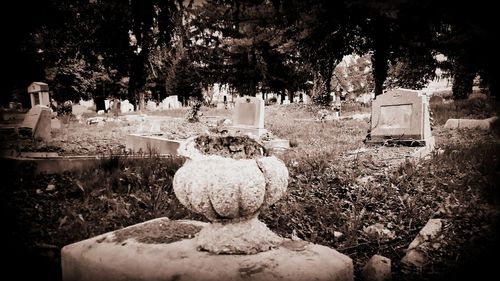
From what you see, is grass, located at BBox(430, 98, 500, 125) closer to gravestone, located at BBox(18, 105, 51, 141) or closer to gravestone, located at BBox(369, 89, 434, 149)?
gravestone, located at BBox(369, 89, 434, 149)

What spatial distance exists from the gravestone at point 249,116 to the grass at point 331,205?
5.43 m

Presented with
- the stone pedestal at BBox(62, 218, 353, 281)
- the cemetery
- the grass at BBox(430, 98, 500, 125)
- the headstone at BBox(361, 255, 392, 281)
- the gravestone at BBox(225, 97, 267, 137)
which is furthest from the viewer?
the grass at BBox(430, 98, 500, 125)

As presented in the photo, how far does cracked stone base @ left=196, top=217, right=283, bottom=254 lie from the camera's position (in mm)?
2506

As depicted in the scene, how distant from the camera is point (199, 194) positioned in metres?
2.50

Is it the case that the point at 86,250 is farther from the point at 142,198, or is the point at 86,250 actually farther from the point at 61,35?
the point at 61,35

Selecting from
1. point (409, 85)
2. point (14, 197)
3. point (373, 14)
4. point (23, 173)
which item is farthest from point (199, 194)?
point (409, 85)

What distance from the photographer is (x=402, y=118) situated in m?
8.66

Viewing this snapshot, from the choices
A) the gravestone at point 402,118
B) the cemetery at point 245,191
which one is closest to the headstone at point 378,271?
the cemetery at point 245,191

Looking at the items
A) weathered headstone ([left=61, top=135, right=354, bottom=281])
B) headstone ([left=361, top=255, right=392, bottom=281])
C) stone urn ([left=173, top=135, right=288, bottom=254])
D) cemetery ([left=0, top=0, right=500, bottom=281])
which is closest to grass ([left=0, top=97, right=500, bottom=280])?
cemetery ([left=0, top=0, right=500, bottom=281])

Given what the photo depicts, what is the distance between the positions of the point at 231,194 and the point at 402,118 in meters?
7.53

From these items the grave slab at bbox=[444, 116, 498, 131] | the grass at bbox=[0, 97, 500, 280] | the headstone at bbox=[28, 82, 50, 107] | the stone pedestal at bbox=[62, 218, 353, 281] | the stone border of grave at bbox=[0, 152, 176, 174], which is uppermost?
the headstone at bbox=[28, 82, 50, 107]

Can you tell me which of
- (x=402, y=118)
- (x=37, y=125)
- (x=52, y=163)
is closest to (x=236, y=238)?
(x=52, y=163)

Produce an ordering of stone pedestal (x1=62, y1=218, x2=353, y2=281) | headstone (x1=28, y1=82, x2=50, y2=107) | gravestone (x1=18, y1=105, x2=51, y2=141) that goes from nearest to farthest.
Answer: stone pedestal (x1=62, y1=218, x2=353, y2=281) < gravestone (x1=18, y1=105, x2=51, y2=141) < headstone (x1=28, y1=82, x2=50, y2=107)

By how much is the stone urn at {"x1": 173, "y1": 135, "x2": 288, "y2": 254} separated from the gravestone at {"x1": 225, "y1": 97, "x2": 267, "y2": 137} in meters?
8.77
